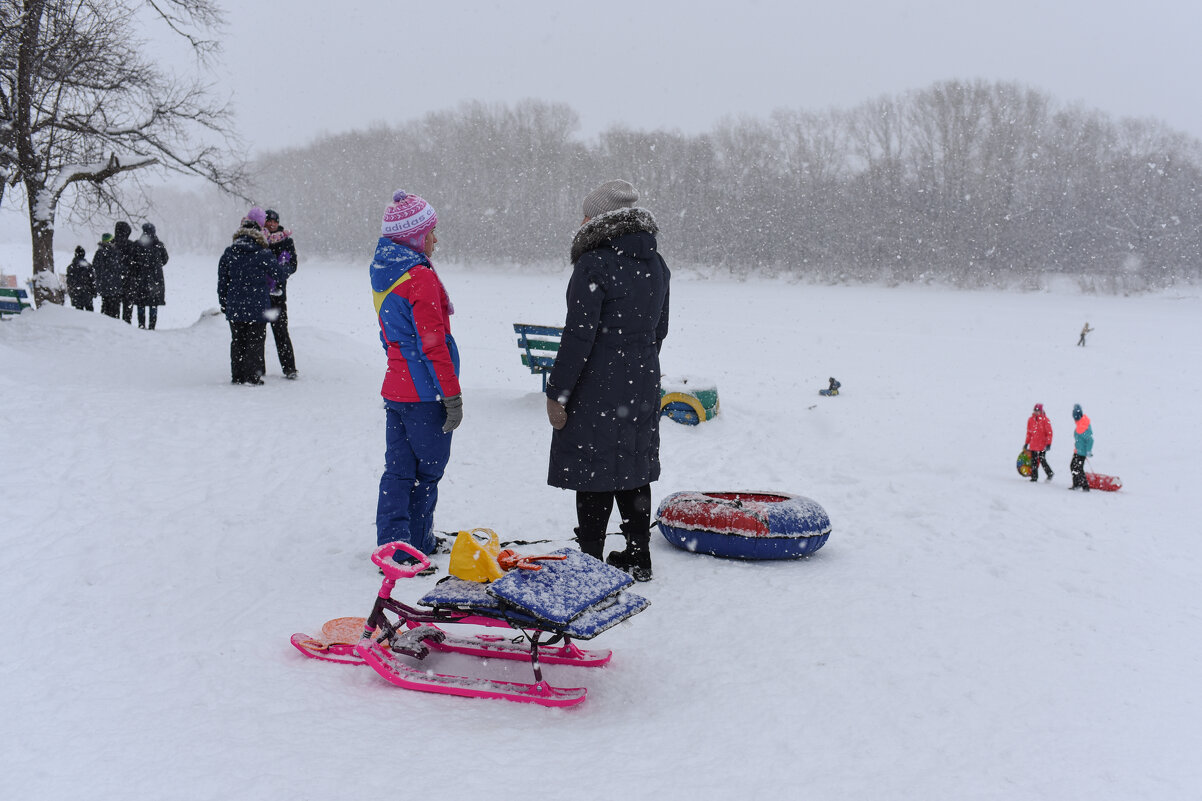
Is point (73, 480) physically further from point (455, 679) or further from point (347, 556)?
point (455, 679)

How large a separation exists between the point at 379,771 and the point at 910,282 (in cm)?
4944

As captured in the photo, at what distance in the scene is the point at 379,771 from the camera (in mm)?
2451

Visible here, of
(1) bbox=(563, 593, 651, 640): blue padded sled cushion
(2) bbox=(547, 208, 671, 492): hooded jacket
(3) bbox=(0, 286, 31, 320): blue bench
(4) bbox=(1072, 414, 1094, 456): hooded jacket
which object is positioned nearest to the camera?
(1) bbox=(563, 593, 651, 640): blue padded sled cushion

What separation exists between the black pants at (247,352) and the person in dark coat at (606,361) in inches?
246

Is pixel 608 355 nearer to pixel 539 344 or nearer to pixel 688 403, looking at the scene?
pixel 688 403

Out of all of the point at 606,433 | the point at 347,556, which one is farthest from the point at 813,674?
the point at 347,556

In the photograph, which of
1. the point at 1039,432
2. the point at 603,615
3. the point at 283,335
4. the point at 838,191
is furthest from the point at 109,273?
the point at 838,191

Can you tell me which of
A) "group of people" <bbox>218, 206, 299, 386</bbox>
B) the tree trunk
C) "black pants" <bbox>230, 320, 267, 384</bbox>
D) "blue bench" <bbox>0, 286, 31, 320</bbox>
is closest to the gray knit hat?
"group of people" <bbox>218, 206, 299, 386</bbox>

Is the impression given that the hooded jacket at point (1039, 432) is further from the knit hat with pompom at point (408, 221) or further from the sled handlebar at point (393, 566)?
the sled handlebar at point (393, 566)

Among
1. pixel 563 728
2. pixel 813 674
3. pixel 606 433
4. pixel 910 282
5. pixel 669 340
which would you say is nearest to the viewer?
pixel 563 728

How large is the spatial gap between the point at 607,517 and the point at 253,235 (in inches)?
239

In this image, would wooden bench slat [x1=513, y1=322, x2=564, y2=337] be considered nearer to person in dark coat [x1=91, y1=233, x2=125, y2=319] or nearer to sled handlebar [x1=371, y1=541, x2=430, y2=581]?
sled handlebar [x1=371, y1=541, x2=430, y2=581]

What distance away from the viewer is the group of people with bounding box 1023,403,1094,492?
1014 cm

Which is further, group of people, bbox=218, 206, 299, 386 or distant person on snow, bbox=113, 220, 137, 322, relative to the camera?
distant person on snow, bbox=113, 220, 137, 322
